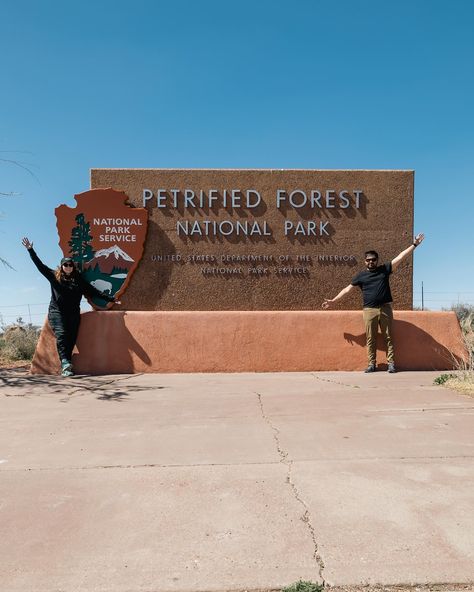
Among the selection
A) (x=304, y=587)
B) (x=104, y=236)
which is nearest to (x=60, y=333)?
(x=104, y=236)

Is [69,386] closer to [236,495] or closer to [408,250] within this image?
[236,495]

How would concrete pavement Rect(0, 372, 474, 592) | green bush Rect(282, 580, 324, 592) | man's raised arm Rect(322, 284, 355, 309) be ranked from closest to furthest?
green bush Rect(282, 580, 324, 592) < concrete pavement Rect(0, 372, 474, 592) < man's raised arm Rect(322, 284, 355, 309)

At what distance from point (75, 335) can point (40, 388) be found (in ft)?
4.50

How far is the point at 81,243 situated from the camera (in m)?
8.98

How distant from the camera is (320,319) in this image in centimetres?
827

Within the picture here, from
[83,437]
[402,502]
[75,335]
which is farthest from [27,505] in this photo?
[75,335]

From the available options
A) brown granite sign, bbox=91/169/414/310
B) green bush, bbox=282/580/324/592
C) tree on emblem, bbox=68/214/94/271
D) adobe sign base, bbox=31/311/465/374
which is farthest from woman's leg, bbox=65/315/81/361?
green bush, bbox=282/580/324/592

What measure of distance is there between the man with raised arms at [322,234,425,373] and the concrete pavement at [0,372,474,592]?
8.20ft

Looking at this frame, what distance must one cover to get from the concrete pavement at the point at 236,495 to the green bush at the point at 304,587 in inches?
2.2

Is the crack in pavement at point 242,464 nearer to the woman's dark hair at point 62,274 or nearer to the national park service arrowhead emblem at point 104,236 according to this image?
the woman's dark hair at point 62,274

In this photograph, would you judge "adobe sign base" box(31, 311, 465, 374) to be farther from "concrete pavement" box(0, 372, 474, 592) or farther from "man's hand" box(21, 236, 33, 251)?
"concrete pavement" box(0, 372, 474, 592)

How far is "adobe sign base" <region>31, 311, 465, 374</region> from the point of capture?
26.8ft

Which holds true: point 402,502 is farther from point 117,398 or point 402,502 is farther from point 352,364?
point 352,364

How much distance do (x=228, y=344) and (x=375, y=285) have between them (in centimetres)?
248
